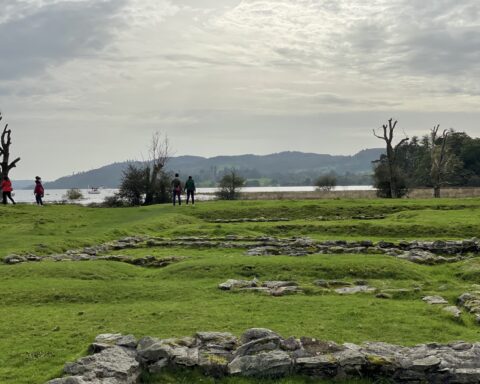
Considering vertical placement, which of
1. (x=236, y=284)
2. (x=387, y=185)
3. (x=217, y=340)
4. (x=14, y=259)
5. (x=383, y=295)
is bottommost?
(x=383, y=295)

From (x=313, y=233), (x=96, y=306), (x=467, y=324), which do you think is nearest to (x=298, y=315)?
(x=467, y=324)

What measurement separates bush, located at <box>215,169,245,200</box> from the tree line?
67.1ft

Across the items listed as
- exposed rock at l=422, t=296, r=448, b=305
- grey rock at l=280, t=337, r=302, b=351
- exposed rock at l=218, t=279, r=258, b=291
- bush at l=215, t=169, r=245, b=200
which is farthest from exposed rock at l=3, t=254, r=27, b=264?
bush at l=215, t=169, r=245, b=200

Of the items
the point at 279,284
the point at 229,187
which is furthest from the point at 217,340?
the point at 229,187

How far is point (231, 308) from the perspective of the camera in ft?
50.2

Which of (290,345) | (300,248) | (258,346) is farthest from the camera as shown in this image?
(300,248)

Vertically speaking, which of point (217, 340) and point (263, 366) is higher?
point (217, 340)

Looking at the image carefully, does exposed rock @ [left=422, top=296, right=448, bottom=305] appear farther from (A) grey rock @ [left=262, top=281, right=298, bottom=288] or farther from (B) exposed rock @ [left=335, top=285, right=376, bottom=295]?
(A) grey rock @ [left=262, top=281, right=298, bottom=288]

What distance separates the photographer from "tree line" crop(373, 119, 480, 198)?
7165cm

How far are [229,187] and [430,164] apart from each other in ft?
163

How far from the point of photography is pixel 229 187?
77750mm

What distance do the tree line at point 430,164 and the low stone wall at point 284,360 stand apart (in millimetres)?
58245

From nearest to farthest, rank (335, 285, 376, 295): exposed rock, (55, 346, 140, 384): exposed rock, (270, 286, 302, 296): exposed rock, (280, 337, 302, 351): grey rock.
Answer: (55, 346, 140, 384): exposed rock, (280, 337, 302, 351): grey rock, (270, 286, 302, 296): exposed rock, (335, 285, 376, 295): exposed rock

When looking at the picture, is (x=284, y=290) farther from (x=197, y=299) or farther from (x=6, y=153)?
(x=6, y=153)
